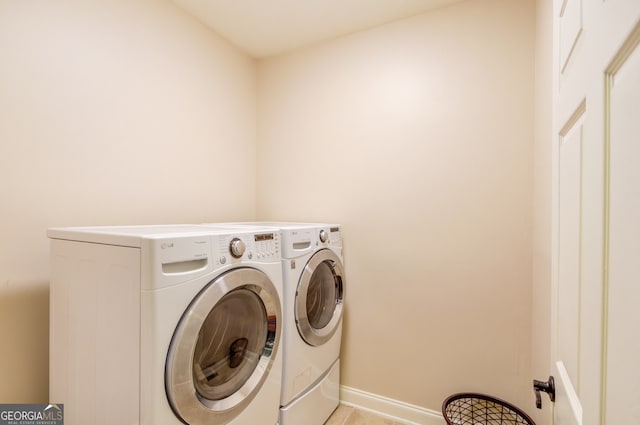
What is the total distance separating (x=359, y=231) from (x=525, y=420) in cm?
133

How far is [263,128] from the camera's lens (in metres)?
2.49

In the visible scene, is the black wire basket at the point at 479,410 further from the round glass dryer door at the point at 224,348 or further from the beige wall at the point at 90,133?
the beige wall at the point at 90,133

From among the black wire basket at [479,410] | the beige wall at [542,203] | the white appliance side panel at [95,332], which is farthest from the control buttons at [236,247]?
the black wire basket at [479,410]

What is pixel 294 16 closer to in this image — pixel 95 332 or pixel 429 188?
pixel 429 188

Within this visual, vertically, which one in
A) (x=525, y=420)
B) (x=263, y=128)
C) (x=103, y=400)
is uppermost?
(x=263, y=128)

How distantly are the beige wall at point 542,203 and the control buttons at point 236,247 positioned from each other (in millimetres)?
1196

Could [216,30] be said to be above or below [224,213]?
above

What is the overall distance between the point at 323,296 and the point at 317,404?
2.03 ft

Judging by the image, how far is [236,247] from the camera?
3.72 ft

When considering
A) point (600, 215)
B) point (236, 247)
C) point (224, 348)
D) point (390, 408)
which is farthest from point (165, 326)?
point (390, 408)

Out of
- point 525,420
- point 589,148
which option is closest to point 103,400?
point 589,148

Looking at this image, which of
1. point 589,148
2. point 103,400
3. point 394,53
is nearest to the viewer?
point 589,148

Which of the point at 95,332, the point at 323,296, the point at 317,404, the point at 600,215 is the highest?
the point at 600,215

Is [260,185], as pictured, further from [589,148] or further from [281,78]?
[589,148]
